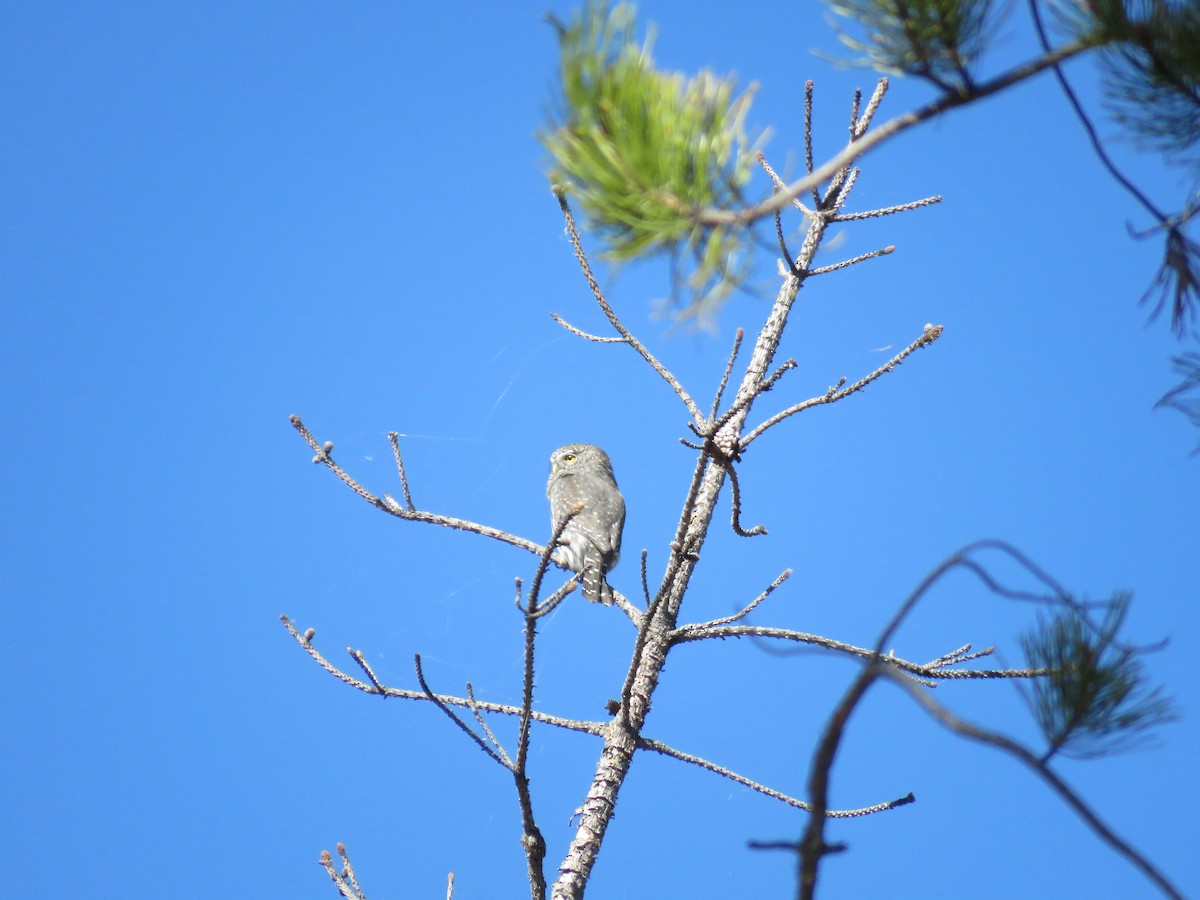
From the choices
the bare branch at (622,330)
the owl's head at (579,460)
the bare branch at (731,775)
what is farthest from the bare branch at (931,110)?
the owl's head at (579,460)

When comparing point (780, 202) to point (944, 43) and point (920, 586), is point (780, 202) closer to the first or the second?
point (944, 43)

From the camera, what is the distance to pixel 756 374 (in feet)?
13.5

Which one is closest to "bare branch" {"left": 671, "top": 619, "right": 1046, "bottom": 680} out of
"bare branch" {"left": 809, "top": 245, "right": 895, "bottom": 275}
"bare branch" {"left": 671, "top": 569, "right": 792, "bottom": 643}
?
"bare branch" {"left": 671, "top": 569, "right": 792, "bottom": 643}

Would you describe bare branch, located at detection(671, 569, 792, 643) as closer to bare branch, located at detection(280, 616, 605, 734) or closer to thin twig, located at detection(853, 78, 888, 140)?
bare branch, located at detection(280, 616, 605, 734)

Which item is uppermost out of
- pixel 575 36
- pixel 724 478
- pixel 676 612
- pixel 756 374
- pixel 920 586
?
pixel 756 374

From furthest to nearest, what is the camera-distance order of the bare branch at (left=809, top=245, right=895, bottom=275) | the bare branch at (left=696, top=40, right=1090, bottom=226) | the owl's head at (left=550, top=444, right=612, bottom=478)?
1. the owl's head at (left=550, top=444, right=612, bottom=478)
2. the bare branch at (left=809, top=245, right=895, bottom=275)
3. the bare branch at (left=696, top=40, right=1090, bottom=226)

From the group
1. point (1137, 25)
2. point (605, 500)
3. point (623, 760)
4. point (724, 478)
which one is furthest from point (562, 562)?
→ point (1137, 25)

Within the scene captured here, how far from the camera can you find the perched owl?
16.3 ft

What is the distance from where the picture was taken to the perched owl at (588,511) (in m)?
4.97

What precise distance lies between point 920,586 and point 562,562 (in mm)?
4073

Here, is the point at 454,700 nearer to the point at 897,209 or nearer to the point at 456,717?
the point at 456,717

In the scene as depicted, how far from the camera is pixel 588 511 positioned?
5641mm

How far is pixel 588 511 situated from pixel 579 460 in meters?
0.73

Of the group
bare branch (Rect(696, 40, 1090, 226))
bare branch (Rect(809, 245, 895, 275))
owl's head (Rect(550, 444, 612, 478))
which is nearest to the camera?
bare branch (Rect(696, 40, 1090, 226))
